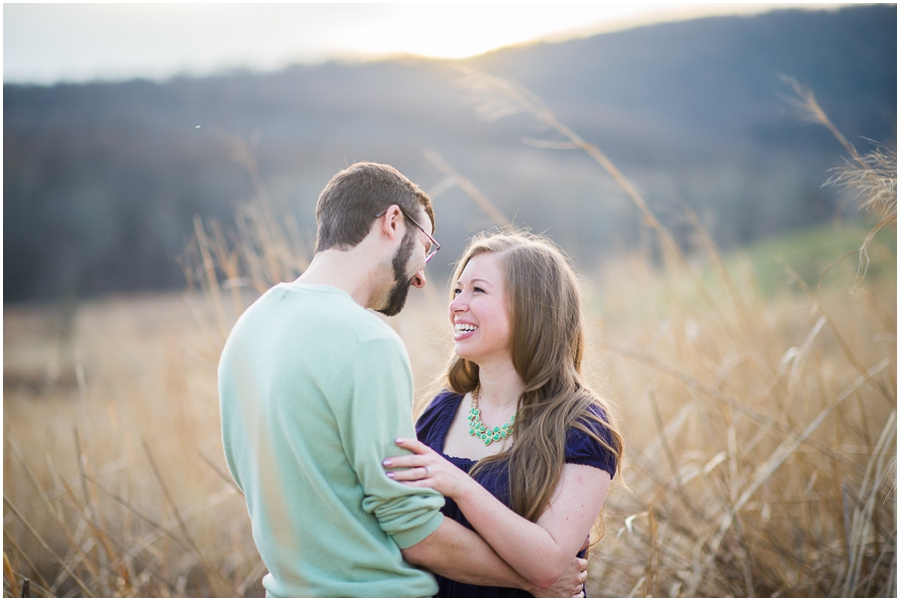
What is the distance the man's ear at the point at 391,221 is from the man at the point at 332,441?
56mm

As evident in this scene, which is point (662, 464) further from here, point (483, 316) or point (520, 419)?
point (483, 316)

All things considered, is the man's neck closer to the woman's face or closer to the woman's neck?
the woman's face

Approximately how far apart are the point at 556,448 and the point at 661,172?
16569 millimetres

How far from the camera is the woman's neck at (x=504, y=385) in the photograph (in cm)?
192

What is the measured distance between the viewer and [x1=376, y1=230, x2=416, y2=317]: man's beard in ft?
5.05

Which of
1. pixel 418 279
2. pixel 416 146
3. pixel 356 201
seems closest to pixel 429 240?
pixel 418 279

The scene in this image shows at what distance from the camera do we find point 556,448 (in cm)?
165

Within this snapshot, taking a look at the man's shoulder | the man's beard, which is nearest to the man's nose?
the man's beard

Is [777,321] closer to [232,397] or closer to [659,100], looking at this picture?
[232,397]

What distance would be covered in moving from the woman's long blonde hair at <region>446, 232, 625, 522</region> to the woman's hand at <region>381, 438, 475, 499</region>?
29cm

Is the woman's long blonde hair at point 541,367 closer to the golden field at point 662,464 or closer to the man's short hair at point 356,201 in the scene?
the golden field at point 662,464

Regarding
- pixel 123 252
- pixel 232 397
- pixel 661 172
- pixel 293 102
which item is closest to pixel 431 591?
pixel 232 397

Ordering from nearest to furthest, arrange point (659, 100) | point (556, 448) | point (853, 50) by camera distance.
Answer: point (556, 448) → point (853, 50) → point (659, 100)

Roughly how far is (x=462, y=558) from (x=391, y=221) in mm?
824
